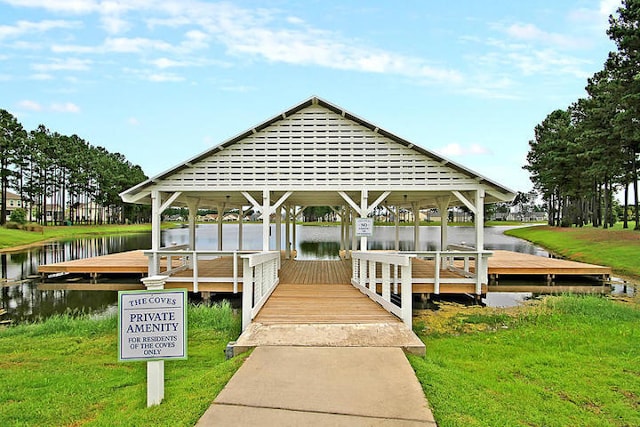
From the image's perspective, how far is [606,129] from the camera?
24.1m

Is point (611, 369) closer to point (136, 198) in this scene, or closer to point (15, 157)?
point (136, 198)

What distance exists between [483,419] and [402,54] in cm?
1797

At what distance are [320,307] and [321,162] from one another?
15.5 ft

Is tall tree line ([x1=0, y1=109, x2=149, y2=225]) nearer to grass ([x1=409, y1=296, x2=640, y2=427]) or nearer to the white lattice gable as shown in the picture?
the white lattice gable

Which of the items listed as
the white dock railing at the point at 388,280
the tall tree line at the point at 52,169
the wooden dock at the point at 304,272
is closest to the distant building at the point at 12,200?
the tall tree line at the point at 52,169

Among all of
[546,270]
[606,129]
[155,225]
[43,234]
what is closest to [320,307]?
[155,225]

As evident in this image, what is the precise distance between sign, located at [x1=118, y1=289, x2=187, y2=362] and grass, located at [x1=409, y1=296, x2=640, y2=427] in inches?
92.6

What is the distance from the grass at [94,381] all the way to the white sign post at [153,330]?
30 cm

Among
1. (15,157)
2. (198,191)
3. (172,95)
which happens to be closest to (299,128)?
(198,191)

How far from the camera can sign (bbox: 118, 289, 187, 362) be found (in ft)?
11.6

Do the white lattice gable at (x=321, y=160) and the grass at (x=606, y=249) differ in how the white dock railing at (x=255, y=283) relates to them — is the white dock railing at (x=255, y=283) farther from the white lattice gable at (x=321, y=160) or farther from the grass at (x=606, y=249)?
the grass at (x=606, y=249)

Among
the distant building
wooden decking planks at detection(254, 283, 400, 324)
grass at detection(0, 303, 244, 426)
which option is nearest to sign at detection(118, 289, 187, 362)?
grass at detection(0, 303, 244, 426)

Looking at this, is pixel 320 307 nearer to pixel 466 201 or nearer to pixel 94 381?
pixel 94 381

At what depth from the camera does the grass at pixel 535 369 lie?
136 inches
